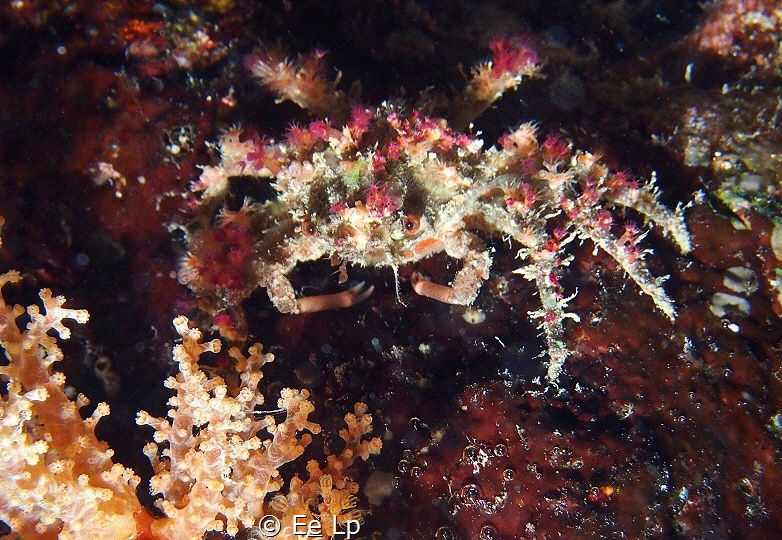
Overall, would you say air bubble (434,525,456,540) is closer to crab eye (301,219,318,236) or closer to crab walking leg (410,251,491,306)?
crab walking leg (410,251,491,306)

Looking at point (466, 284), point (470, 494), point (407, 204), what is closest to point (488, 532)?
point (470, 494)

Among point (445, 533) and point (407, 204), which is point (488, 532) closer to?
point (445, 533)

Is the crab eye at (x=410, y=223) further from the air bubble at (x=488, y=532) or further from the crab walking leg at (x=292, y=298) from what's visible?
the air bubble at (x=488, y=532)

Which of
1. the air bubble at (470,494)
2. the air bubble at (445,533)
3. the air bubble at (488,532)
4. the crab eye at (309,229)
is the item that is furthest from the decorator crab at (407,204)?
the air bubble at (445,533)

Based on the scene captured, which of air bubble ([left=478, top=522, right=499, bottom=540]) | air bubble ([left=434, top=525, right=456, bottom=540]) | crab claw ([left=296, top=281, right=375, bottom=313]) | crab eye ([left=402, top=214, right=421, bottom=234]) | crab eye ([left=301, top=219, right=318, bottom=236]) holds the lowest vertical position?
air bubble ([left=434, top=525, right=456, bottom=540])

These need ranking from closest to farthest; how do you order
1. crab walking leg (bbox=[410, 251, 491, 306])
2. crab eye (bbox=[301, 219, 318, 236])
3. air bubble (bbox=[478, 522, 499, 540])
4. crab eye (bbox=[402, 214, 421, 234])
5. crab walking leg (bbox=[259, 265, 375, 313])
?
1. air bubble (bbox=[478, 522, 499, 540])
2. crab eye (bbox=[402, 214, 421, 234])
3. crab eye (bbox=[301, 219, 318, 236])
4. crab walking leg (bbox=[410, 251, 491, 306])
5. crab walking leg (bbox=[259, 265, 375, 313])

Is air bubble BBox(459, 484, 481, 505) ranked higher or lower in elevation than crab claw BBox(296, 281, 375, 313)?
lower

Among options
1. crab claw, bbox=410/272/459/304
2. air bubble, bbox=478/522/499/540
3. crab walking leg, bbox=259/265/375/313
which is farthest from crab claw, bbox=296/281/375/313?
air bubble, bbox=478/522/499/540
